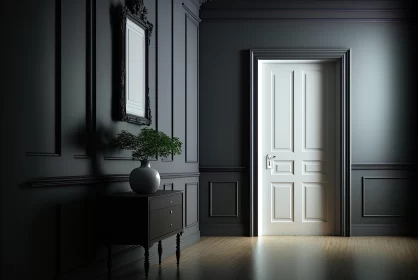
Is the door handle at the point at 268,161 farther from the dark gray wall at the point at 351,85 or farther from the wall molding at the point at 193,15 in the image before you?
the wall molding at the point at 193,15

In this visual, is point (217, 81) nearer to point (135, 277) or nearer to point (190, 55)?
point (190, 55)

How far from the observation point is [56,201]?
372cm

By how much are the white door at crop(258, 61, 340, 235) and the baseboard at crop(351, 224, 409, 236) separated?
331mm

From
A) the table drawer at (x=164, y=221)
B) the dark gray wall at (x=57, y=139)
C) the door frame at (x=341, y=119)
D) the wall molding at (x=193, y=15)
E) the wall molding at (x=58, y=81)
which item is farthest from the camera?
the door frame at (x=341, y=119)

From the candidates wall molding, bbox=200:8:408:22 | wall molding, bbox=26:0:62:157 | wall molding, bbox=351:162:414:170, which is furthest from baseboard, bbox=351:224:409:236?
wall molding, bbox=26:0:62:157

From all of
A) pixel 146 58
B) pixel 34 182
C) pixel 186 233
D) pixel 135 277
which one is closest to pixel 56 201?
pixel 34 182

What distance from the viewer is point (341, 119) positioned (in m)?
7.58

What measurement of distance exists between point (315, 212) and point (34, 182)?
4933 mm

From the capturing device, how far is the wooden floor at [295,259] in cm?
493

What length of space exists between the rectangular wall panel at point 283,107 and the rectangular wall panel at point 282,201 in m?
0.52

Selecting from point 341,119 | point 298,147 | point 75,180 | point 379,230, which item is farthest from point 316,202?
point 75,180

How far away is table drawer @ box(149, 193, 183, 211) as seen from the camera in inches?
175

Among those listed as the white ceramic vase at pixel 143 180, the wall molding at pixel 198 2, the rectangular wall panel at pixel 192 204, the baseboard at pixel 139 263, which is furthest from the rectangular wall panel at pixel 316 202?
the white ceramic vase at pixel 143 180

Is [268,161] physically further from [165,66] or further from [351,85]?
[165,66]
